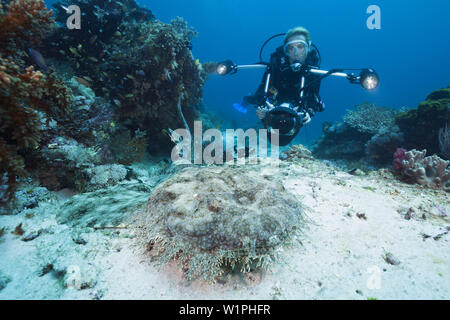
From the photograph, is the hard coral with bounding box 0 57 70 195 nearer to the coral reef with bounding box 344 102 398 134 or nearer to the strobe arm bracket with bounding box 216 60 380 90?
the strobe arm bracket with bounding box 216 60 380 90

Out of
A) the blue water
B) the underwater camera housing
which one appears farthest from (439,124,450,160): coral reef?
the blue water

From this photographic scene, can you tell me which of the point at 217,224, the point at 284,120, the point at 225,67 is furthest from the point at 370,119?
the point at 217,224

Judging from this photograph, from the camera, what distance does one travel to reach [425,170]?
4434mm

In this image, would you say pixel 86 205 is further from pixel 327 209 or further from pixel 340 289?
pixel 327 209

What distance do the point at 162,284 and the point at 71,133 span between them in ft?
12.3

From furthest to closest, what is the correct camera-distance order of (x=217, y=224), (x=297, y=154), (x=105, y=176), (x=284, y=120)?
1. (x=297, y=154)
2. (x=284, y=120)
3. (x=105, y=176)
4. (x=217, y=224)

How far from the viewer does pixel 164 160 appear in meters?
6.78

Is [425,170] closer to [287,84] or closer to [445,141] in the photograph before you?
[445,141]

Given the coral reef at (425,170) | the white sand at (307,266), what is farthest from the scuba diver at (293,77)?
the white sand at (307,266)

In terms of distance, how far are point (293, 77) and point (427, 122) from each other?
5.61 m

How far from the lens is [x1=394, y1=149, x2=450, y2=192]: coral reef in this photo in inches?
166

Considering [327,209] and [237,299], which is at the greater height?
[327,209]

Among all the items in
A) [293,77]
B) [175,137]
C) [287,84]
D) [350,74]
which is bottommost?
[175,137]
